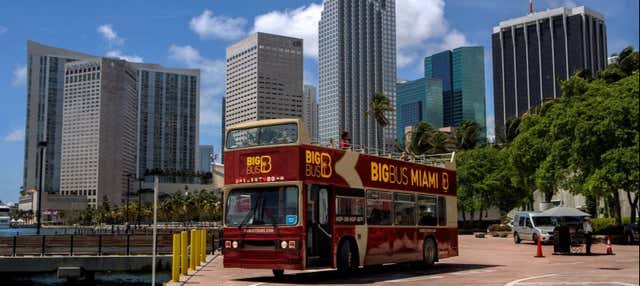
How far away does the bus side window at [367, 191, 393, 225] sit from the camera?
1975 cm

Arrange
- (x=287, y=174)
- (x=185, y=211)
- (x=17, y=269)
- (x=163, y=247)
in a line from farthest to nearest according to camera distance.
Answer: (x=185, y=211) → (x=163, y=247) → (x=17, y=269) → (x=287, y=174)

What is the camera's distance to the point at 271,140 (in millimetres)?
17859

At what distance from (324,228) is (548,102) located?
50291 mm

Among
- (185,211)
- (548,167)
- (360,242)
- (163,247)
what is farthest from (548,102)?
(185,211)

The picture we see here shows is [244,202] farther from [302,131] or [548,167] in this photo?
[548,167]

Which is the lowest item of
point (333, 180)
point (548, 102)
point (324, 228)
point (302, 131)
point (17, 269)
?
point (17, 269)

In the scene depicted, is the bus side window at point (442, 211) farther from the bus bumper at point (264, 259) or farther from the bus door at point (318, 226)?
the bus bumper at point (264, 259)

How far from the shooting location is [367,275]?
19984mm

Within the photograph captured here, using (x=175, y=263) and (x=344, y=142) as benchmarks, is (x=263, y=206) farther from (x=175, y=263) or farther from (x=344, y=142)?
(x=344, y=142)

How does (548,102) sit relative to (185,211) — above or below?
above

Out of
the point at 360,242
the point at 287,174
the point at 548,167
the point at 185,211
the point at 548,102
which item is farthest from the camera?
the point at 185,211

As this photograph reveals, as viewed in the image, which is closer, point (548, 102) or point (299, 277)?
point (299, 277)

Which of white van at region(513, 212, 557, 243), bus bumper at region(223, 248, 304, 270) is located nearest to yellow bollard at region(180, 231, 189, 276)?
bus bumper at region(223, 248, 304, 270)

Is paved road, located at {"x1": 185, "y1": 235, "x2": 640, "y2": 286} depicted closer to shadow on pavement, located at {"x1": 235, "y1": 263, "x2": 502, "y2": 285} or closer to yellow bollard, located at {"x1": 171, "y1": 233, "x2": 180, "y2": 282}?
shadow on pavement, located at {"x1": 235, "y1": 263, "x2": 502, "y2": 285}
